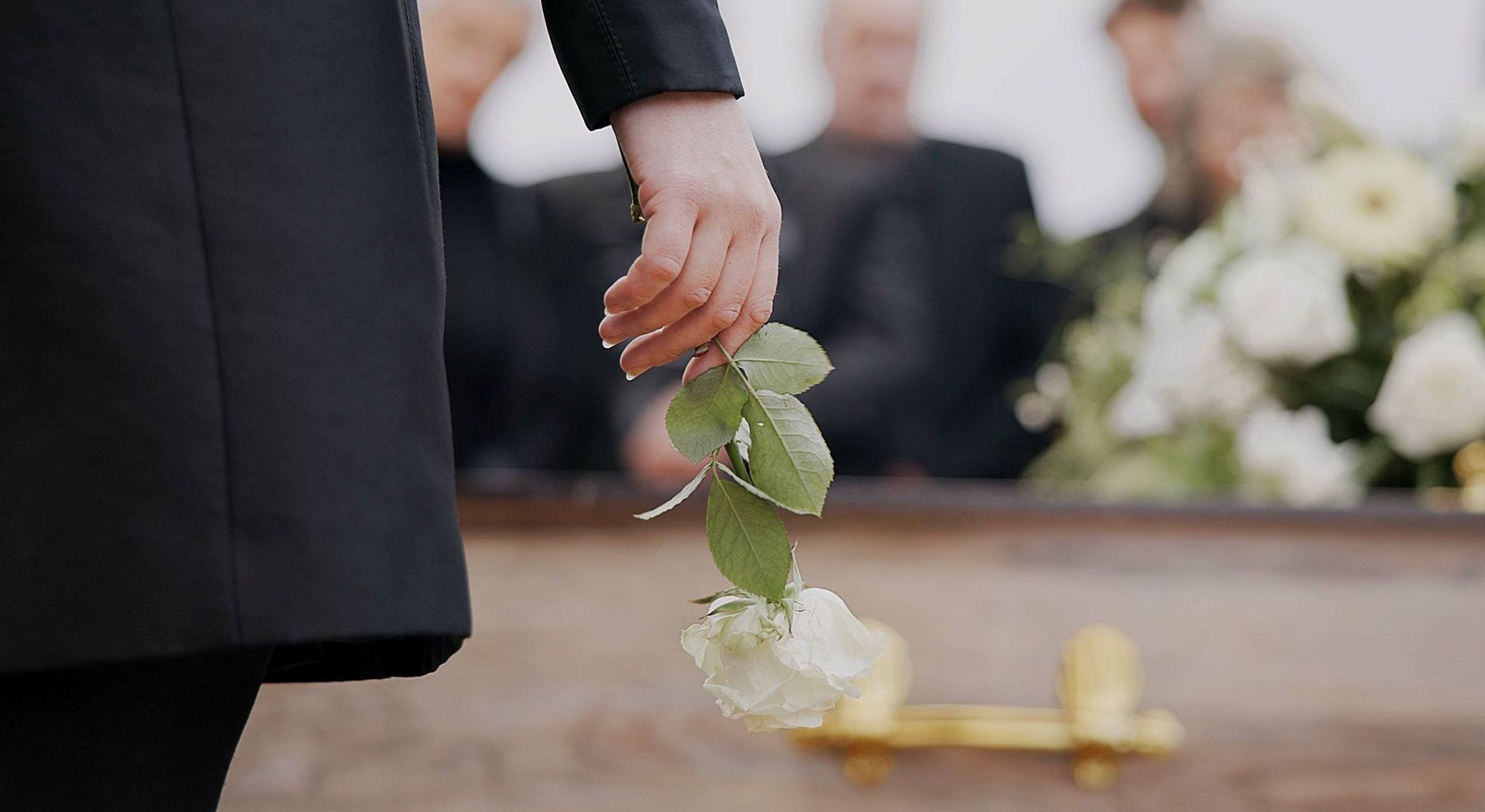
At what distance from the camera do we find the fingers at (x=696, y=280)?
0.56 m

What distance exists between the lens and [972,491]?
1.35 m

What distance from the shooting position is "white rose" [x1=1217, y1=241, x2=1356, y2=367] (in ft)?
4.96

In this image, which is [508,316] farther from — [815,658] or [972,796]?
[815,658]

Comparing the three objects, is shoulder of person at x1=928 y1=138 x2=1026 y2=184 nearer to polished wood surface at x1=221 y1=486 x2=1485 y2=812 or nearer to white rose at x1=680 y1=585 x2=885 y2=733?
polished wood surface at x1=221 y1=486 x2=1485 y2=812

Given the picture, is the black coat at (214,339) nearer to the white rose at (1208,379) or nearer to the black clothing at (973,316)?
the white rose at (1208,379)

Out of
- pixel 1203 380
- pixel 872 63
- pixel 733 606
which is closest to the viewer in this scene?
pixel 733 606

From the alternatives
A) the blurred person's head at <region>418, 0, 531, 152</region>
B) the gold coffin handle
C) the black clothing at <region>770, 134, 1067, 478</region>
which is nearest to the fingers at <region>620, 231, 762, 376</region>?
the gold coffin handle

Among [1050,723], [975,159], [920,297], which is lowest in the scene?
[1050,723]

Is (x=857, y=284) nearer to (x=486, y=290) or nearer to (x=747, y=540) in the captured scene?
(x=486, y=290)

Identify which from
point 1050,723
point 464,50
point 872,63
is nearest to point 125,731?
point 1050,723

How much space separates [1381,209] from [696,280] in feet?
4.08

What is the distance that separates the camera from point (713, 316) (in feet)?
1.88

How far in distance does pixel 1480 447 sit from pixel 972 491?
1.74 feet

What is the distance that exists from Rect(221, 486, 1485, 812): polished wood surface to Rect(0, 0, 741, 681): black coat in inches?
33.2
